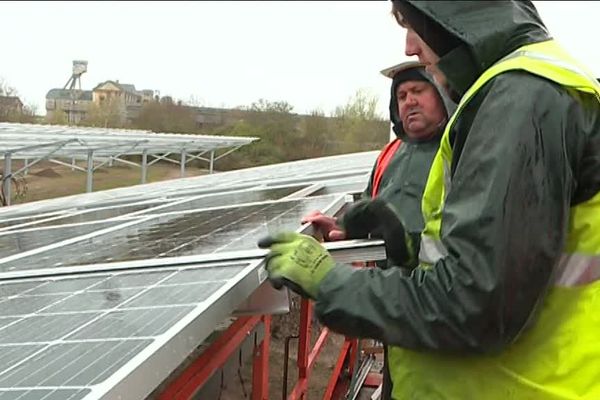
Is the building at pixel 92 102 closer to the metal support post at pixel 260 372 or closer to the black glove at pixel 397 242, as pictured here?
the metal support post at pixel 260 372

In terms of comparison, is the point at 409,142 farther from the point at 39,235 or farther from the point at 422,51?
the point at 39,235

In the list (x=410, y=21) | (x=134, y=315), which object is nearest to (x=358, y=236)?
(x=134, y=315)

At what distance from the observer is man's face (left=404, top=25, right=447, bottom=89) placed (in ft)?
4.42

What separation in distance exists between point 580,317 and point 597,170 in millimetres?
274

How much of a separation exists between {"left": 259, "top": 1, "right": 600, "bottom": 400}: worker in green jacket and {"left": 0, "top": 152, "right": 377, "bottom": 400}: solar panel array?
0.38 m

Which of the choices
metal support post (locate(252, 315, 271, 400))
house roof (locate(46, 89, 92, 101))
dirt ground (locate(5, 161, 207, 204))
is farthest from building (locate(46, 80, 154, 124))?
metal support post (locate(252, 315, 271, 400))

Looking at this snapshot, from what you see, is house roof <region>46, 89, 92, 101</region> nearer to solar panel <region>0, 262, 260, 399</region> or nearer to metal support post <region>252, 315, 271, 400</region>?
metal support post <region>252, 315, 271, 400</region>

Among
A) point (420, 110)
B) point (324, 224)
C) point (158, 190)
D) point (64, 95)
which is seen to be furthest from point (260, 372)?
point (64, 95)

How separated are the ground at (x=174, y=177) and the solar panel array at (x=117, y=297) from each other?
910 millimetres

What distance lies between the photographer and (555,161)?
1123 mm

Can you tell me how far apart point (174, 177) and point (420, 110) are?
2454 cm

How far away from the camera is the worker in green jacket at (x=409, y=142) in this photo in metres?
2.68

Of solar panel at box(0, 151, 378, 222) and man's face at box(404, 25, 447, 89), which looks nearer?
man's face at box(404, 25, 447, 89)

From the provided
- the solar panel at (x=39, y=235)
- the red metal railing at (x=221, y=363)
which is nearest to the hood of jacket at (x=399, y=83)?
the red metal railing at (x=221, y=363)
